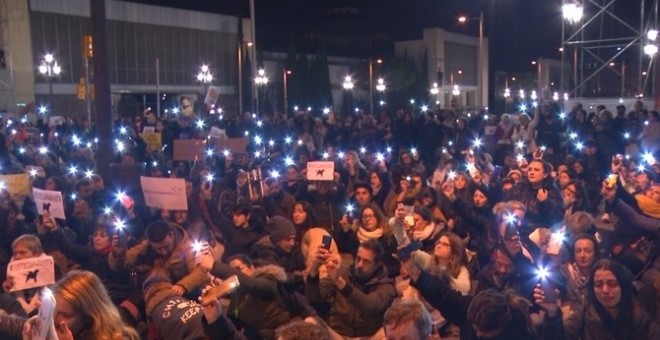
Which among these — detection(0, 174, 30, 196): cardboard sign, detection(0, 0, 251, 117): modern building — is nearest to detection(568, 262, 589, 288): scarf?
detection(0, 174, 30, 196): cardboard sign

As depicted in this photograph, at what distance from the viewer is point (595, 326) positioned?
4.95 m

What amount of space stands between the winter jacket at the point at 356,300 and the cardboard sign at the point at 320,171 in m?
4.35

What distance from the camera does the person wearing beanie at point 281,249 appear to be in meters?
7.06

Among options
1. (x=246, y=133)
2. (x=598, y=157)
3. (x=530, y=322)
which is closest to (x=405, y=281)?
(x=530, y=322)

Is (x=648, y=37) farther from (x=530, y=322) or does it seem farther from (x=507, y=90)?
(x=507, y=90)

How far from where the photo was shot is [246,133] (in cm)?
1955

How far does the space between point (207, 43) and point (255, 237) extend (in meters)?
44.3

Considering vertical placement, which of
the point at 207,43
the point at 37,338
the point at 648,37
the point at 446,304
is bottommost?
the point at 446,304

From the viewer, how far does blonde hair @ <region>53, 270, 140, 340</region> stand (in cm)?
389

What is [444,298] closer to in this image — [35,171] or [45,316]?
[45,316]

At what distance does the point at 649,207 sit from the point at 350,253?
2967 mm

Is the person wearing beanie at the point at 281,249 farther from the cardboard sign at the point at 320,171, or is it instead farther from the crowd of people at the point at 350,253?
the cardboard sign at the point at 320,171

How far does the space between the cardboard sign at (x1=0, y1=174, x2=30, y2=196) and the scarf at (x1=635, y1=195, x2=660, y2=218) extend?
794 centimetres

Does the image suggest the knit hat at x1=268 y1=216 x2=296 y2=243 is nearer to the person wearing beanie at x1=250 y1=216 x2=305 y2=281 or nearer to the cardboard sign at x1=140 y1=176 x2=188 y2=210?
the person wearing beanie at x1=250 y1=216 x2=305 y2=281
